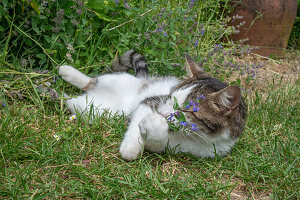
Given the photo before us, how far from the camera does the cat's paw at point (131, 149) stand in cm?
192

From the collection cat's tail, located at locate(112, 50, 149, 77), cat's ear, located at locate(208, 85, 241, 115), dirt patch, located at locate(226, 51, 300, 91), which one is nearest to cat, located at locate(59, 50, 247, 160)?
cat's ear, located at locate(208, 85, 241, 115)

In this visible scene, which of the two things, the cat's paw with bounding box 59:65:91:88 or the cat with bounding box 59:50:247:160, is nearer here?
the cat with bounding box 59:50:247:160

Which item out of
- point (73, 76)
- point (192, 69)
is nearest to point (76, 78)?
point (73, 76)

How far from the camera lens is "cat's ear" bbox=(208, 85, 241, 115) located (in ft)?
6.32

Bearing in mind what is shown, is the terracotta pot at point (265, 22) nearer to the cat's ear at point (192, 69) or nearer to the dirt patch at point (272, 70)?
the dirt patch at point (272, 70)

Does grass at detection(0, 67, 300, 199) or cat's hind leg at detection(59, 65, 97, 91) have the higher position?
cat's hind leg at detection(59, 65, 97, 91)

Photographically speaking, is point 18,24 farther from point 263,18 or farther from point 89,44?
point 263,18

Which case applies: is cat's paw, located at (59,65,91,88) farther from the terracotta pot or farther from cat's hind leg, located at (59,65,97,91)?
the terracotta pot

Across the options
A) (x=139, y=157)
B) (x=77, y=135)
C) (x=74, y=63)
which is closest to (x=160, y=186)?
(x=139, y=157)

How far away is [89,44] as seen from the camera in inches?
127

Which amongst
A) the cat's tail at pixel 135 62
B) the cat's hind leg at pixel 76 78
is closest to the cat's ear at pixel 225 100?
the cat's tail at pixel 135 62

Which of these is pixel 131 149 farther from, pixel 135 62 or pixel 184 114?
pixel 135 62

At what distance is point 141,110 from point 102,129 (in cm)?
35

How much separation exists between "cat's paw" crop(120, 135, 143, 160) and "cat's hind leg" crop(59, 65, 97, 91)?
1065 millimetres
